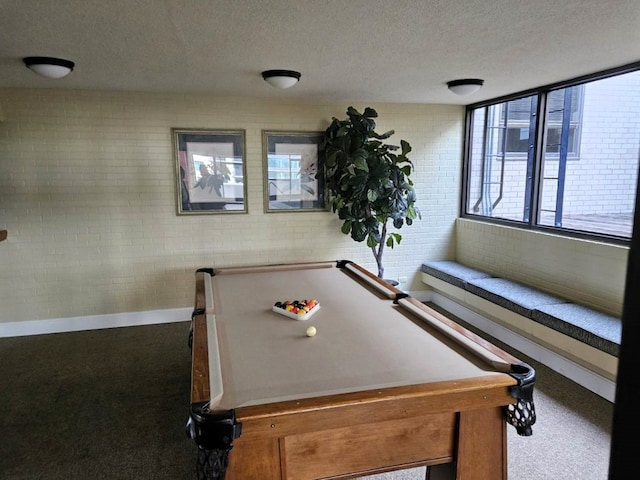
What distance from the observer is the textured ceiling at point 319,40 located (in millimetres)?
2160

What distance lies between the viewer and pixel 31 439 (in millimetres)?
2553

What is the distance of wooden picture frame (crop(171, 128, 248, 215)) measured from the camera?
437cm

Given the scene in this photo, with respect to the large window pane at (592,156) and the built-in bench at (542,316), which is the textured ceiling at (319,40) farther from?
the built-in bench at (542,316)

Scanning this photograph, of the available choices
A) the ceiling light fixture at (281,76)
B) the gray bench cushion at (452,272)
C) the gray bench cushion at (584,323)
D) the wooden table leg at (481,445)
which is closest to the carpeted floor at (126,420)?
the gray bench cushion at (584,323)

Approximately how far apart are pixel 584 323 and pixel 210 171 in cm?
353

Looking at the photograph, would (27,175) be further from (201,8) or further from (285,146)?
(201,8)

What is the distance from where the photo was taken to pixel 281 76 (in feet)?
11.0

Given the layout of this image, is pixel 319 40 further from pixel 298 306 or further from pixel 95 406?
pixel 95 406

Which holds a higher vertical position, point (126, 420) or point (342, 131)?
point (342, 131)

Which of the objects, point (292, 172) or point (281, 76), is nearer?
point (281, 76)

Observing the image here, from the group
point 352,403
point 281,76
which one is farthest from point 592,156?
point 352,403

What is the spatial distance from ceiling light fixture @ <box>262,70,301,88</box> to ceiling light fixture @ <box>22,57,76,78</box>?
139 cm

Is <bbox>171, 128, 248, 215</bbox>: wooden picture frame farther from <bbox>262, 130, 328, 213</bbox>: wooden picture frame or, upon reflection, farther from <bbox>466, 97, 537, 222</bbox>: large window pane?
<bbox>466, 97, 537, 222</bbox>: large window pane

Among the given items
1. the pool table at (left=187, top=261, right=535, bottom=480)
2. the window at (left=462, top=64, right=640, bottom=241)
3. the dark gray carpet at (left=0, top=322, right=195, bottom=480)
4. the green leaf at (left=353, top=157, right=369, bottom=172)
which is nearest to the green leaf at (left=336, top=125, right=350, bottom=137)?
the green leaf at (left=353, top=157, right=369, bottom=172)
